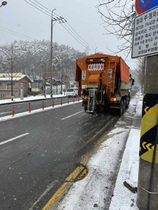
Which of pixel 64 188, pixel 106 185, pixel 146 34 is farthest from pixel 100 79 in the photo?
pixel 146 34

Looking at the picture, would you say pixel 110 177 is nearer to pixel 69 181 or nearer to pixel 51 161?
pixel 69 181

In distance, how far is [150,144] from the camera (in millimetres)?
2160

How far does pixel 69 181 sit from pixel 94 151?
174 cm

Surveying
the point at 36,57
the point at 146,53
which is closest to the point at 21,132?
the point at 146,53

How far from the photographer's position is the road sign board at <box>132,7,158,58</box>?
201 cm

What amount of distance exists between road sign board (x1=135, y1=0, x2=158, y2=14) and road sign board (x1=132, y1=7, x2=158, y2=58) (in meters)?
0.09

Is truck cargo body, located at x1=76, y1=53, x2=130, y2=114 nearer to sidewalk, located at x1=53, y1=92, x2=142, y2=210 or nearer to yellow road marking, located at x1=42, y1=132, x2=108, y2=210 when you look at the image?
sidewalk, located at x1=53, y1=92, x2=142, y2=210

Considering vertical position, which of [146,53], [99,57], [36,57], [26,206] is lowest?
[26,206]

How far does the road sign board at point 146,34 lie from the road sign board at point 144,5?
0.31 ft

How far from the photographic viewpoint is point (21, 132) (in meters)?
7.09

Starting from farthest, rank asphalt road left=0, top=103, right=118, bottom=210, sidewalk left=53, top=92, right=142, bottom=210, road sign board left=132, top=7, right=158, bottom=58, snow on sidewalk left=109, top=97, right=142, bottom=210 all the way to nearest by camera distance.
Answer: asphalt road left=0, top=103, right=118, bottom=210, sidewalk left=53, top=92, right=142, bottom=210, snow on sidewalk left=109, top=97, right=142, bottom=210, road sign board left=132, top=7, right=158, bottom=58

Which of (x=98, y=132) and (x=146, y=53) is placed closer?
(x=146, y=53)

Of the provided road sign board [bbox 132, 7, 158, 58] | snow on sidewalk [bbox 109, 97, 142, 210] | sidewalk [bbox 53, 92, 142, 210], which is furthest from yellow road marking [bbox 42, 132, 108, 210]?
road sign board [bbox 132, 7, 158, 58]

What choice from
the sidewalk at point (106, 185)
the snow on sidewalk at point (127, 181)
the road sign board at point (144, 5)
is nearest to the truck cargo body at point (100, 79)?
the sidewalk at point (106, 185)
